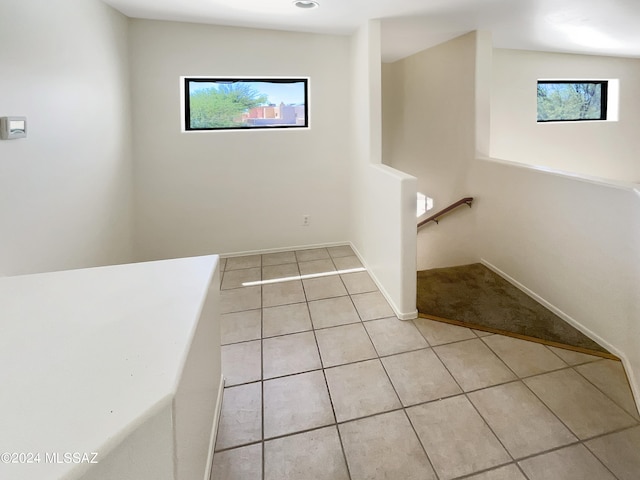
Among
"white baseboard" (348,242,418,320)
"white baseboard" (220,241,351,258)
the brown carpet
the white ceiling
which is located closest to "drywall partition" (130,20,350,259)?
"white baseboard" (220,241,351,258)

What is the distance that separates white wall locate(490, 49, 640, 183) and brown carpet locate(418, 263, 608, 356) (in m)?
2.11

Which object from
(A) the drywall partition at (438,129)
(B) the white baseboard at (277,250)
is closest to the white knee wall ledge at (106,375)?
(B) the white baseboard at (277,250)

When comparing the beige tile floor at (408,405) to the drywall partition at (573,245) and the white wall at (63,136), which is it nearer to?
the drywall partition at (573,245)

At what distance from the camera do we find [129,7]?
287 cm

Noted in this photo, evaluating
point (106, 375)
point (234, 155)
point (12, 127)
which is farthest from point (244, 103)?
point (106, 375)

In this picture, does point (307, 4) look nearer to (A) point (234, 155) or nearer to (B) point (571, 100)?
(A) point (234, 155)

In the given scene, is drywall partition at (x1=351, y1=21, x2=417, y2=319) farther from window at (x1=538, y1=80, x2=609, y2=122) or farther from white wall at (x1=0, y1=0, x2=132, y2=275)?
window at (x1=538, y1=80, x2=609, y2=122)

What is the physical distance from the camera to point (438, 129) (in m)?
4.22

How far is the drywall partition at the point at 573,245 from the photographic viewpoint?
201 cm

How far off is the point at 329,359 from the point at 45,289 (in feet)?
4.87

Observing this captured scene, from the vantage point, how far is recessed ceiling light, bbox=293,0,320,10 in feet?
8.69

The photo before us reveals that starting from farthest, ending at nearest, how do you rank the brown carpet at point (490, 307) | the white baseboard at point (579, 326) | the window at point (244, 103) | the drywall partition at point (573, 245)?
the window at point (244, 103), the brown carpet at point (490, 307), the drywall partition at point (573, 245), the white baseboard at point (579, 326)

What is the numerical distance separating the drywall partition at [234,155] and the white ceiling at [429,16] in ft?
0.66

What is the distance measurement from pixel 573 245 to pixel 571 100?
3.52 meters
